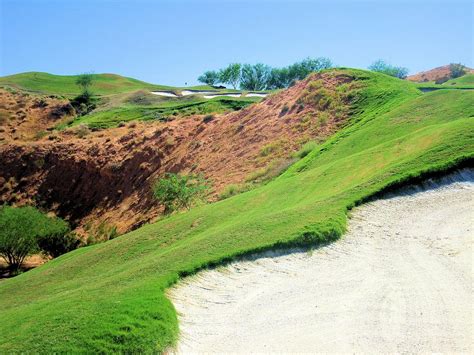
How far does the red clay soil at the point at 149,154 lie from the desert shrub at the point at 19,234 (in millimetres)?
8422

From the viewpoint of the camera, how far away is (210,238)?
2056 centimetres

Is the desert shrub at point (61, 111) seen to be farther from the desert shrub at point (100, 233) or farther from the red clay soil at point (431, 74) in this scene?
the red clay soil at point (431, 74)

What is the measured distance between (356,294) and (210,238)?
7324 millimetres

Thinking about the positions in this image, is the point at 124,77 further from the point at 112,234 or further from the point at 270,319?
the point at 270,319

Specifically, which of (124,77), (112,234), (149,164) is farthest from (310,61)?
(112,234)

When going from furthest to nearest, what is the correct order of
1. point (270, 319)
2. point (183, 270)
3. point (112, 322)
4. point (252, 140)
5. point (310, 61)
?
point (310, 61)
point (252, 140)
point (183, 270)
point (270, 319)
point (112, 322)

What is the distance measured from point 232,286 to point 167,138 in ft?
160

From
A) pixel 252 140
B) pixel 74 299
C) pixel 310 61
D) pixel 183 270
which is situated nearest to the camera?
pixel 74 299

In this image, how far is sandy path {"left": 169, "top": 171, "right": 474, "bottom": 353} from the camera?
12602mm

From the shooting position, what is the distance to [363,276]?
1631cm

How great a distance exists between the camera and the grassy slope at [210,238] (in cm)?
1313

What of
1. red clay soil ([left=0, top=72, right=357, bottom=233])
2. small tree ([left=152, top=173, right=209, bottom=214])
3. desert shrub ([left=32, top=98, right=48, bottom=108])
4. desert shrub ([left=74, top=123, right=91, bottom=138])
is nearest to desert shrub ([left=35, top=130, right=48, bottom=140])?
red clay soil ([left=0, top=72, right=357, bottom=233])

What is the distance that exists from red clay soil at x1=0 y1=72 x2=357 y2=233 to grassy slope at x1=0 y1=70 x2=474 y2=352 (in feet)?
26.1

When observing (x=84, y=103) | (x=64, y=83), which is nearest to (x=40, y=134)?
(x=84, y=103)
